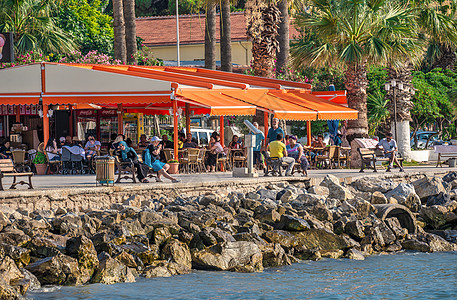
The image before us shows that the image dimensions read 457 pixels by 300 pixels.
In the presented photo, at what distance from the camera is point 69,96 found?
77.4 ft

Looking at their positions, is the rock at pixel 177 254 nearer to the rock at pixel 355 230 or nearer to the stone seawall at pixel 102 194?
the stone seawall at pixel 102 194

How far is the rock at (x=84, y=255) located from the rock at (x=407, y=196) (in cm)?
967

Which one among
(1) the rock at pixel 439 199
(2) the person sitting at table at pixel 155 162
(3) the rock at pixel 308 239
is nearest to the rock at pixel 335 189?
(1) the rock at pixel 439 199

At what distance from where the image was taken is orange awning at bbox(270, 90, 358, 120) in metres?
24.7

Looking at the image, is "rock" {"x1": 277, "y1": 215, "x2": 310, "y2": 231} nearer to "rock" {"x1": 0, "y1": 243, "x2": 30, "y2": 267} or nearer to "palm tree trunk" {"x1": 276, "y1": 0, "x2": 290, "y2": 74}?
"rock" {"x1": 0, "y1": 243, "x2": 30, "y2": 267}

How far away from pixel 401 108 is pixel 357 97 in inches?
136

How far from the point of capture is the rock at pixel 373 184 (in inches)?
843

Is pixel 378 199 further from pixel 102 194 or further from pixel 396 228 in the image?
pixel 102 194

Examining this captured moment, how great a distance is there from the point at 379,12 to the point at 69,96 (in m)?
10.9

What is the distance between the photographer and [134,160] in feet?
63.7

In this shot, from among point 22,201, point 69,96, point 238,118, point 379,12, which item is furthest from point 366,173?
point 238,118

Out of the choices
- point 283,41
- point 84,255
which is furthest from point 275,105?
point 84,255

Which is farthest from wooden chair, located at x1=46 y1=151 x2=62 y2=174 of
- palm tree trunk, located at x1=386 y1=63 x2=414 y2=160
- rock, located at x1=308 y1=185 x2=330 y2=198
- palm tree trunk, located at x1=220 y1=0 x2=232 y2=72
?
palm tree trunk, located at x1=386 y1=63 x2=414 y2=160

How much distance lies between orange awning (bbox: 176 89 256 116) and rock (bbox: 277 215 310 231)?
620 centimetres
